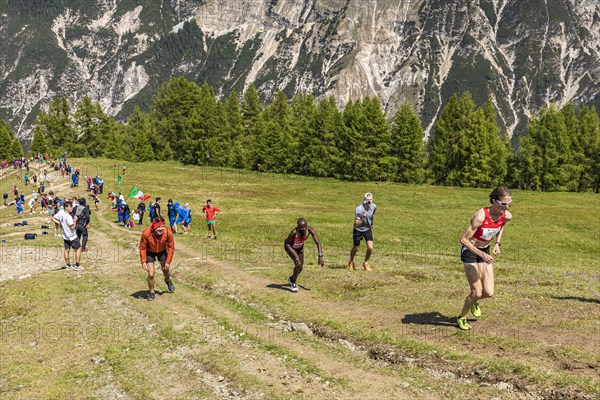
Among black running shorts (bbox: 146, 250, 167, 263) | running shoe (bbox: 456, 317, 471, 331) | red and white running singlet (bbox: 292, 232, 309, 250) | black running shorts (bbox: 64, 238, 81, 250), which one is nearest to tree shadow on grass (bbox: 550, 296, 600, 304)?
running shoe (bbox: 456, 317, 471, 331)

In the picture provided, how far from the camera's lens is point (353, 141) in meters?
80.6

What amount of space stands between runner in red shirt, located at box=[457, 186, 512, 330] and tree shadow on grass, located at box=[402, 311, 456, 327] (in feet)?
3.82

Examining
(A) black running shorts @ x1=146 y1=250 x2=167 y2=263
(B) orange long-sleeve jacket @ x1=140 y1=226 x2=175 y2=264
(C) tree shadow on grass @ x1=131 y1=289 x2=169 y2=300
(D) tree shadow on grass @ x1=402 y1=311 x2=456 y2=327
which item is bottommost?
(C) tree shadow on grass @ x1=131 y1=289 x2=169 y2=300

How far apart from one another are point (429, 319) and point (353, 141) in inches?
2754

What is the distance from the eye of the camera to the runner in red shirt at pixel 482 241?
1017 cm

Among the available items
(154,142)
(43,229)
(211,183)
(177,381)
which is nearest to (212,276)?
(177,381)

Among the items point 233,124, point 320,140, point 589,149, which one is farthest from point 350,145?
point 589,149

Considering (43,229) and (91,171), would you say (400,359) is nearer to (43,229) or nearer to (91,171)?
(43,229)

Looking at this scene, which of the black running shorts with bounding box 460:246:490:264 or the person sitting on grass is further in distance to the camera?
the person sitting on grass

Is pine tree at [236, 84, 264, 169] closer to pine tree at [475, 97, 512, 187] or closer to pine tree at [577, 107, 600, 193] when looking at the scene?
pine tree at [475, 97, 512, 187]

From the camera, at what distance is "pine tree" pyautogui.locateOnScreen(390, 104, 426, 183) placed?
264ft

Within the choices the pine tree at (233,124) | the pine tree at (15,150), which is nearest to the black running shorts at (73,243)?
the pine tree at (233,124)

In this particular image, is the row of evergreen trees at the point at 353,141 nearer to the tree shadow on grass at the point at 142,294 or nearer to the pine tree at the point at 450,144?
the pine tree at the point at 450,144

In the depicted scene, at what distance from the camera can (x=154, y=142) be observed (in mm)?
105062
